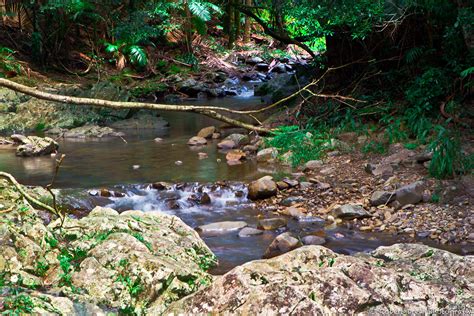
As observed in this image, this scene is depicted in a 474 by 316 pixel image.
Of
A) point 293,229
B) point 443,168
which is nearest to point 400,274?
point 293,229

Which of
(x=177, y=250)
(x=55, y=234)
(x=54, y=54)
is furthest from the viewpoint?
(x=54, y=54)

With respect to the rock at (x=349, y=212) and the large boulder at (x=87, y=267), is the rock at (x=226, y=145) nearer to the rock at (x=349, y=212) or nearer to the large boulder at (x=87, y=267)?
the rock at (x=349, y=212)

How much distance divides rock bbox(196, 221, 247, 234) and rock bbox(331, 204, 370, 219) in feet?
3.42

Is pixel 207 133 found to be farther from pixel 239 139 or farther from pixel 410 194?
pixel 410 194

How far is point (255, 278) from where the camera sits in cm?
278

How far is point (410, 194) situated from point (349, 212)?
745 mm

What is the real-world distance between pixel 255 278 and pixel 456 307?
981 mm

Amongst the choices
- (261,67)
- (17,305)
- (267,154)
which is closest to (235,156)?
(267,154)

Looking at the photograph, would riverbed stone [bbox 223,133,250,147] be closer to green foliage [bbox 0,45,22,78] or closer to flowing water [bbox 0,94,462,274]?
flowing water [bbox 0,94,462,274]

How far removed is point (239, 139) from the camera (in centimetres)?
994

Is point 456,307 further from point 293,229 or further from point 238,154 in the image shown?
point 238,154

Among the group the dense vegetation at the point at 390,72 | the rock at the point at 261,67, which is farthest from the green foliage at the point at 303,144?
the rock at the point at 261,67

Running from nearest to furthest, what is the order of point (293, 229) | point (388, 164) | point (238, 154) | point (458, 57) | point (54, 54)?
point (293, 229), point (388, 164), point (458, 57), point (238, 154), point (54, 54)

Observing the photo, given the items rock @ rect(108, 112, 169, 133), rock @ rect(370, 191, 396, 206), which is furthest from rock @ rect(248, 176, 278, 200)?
Result: rock @ rect(108, 112, 169, 133)
